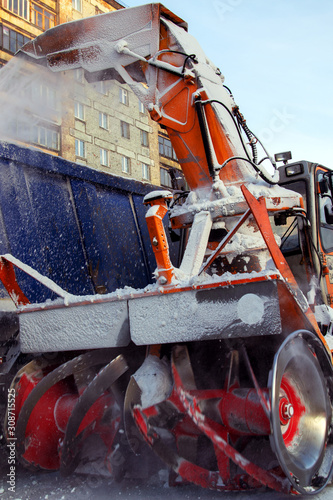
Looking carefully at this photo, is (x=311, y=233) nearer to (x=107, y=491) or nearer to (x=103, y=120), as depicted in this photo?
(x=107, y=491)

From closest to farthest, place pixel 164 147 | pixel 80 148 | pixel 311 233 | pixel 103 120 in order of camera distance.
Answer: pixel 311 233 → pixel 80 148 → pixel 103 120 → pixel 164 147

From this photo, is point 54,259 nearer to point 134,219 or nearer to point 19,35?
point 134,219

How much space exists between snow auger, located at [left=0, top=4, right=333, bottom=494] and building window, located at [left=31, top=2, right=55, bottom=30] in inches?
862

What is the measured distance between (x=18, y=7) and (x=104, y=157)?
7.96 metres

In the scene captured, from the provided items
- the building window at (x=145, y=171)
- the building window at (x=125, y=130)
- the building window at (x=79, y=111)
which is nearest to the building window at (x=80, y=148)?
the building window at (x=79, y=111)

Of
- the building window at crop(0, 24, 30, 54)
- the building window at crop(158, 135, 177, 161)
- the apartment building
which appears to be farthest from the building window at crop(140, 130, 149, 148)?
the building window at crop(0, 24, 30, 54)

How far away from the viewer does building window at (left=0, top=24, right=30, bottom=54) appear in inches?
810

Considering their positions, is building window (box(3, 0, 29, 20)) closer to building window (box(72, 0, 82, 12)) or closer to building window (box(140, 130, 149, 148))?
building window (box(72, 0, 82, 12))

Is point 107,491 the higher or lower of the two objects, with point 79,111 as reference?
lower

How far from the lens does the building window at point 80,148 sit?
834 inches

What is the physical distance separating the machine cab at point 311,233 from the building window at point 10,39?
20250 millimetres

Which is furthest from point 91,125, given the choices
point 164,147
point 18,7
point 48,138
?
point 164,147

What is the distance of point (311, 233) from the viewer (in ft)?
12.5

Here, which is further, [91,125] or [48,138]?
A: [91,125]
